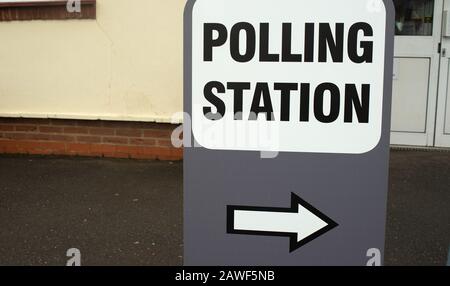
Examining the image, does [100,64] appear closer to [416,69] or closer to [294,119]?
[416,69]

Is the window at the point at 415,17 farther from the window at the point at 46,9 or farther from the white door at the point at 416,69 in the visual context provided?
the window at the point at 46,9

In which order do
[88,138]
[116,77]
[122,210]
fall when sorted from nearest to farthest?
[122,210]
[116,77]
[88,138]

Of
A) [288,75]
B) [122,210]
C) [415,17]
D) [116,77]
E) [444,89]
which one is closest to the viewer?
[288,75]

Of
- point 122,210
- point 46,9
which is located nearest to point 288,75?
point 122,210

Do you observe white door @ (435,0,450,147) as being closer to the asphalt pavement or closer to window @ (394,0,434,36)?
window @ (394,0,434,36)

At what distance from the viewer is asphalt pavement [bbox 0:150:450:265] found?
363cm

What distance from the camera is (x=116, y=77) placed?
5.62 m

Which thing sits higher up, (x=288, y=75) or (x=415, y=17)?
(x=415, y=17)

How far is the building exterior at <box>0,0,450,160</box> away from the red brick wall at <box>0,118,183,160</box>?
0.03 ft

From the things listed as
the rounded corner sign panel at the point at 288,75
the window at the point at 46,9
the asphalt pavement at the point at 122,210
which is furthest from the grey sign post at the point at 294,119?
the window at the point at 46,9

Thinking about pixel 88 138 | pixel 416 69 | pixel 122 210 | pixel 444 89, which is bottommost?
pixel 122 210

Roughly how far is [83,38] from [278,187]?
14.2 ft

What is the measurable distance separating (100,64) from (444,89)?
3.58m

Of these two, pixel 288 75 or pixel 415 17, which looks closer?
pixel 288 75
